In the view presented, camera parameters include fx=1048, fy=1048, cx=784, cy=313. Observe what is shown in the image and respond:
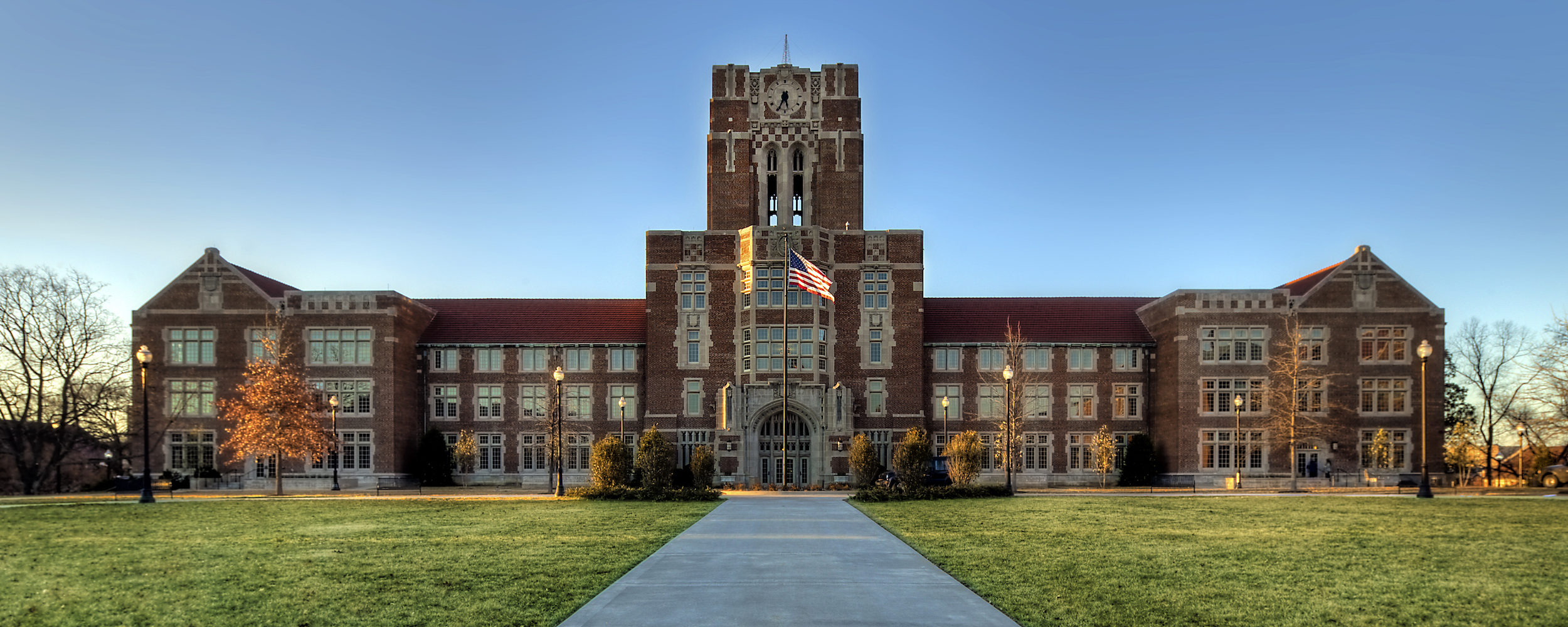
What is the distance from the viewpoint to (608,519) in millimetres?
26688

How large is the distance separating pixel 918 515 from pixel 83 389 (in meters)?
45.2

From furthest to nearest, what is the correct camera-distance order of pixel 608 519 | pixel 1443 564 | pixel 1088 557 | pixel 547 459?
pixel 547 459
pixel 608 519
pixel 1088 557
pixel 1443 564

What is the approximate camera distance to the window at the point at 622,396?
57062 millimetres

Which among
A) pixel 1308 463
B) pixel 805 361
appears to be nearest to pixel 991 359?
pixel 805 361

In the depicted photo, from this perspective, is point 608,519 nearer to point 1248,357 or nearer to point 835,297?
point 835,297

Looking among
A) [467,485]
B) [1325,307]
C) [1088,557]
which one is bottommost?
[467,485]

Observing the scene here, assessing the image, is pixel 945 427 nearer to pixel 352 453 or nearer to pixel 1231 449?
pixel 1231 449

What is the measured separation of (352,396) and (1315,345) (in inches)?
1953

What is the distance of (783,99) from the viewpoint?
57062 millimetres

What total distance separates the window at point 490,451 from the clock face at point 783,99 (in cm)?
2330

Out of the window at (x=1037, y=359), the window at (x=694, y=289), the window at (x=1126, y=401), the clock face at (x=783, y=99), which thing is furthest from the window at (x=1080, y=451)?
the clock face at (x=783, y=99)

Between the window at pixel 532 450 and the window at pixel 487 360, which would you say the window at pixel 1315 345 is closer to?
the window at pixel 532 450

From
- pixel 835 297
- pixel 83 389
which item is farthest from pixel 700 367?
pixel 83 389

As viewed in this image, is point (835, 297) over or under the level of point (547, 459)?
over
